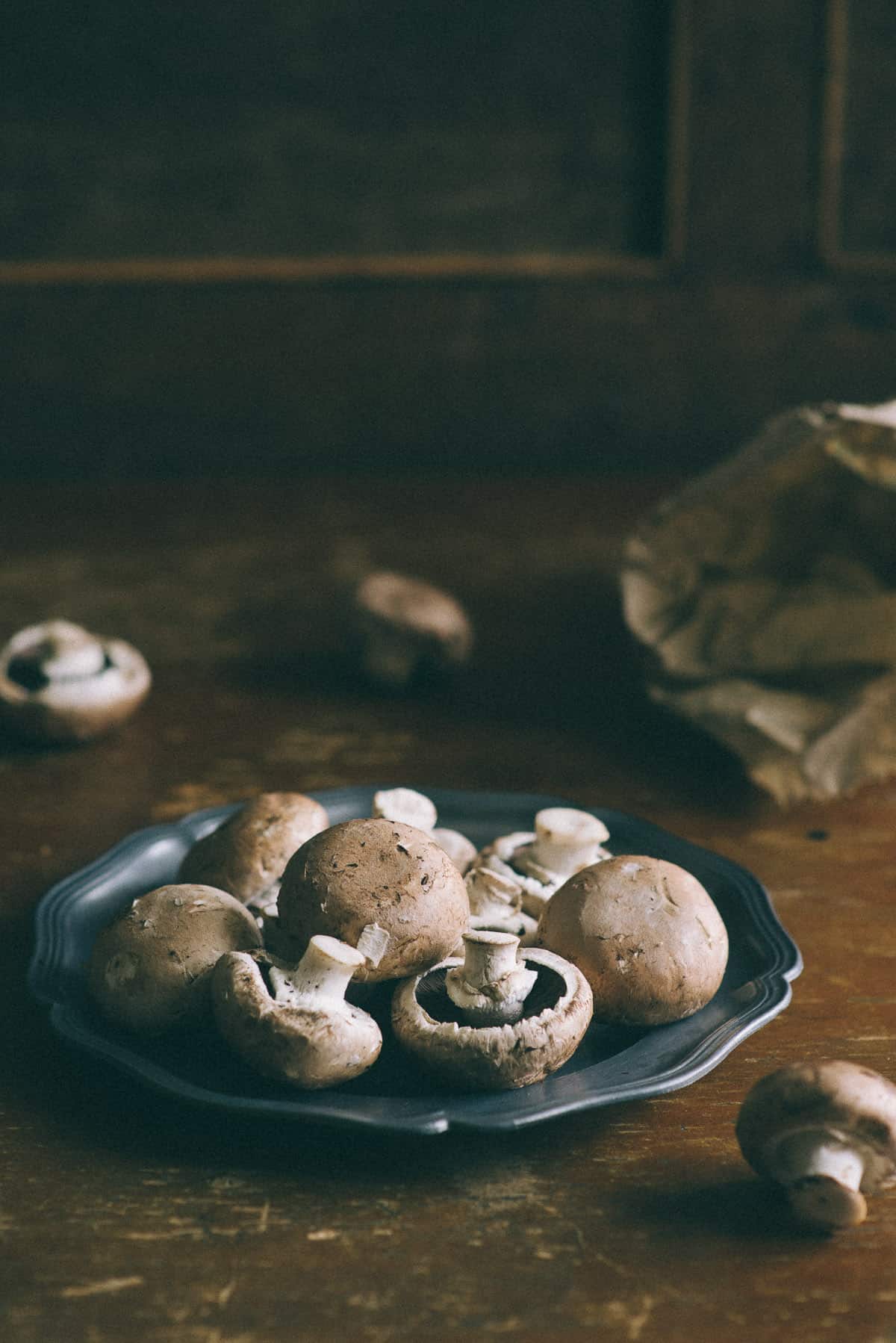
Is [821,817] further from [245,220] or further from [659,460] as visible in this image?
[245,220]

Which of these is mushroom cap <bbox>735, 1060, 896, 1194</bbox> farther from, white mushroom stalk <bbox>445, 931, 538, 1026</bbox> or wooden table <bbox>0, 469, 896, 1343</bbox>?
white mushroom stalk <bbox>445, 931, 538, 1026</bbox>

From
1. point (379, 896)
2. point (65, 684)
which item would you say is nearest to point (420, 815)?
point (379, 896)

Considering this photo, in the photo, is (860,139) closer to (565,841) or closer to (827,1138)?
(565,841)

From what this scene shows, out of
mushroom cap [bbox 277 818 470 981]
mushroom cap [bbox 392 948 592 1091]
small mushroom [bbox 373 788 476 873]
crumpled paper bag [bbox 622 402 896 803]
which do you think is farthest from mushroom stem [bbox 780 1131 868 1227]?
crumpled paper bag [bbox 622 402 896 803]

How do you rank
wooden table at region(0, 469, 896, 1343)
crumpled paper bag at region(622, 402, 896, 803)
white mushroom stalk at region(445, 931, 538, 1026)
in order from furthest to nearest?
1. crumpled paper bag at region(622, 402, 896, 803)
2. white mushroom stalk at region(445, 931, 538, 1026)
3. wooden table at region(0, 469, 896, 1343)

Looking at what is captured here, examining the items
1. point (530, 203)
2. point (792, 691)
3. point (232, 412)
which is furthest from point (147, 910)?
point (530, 203)

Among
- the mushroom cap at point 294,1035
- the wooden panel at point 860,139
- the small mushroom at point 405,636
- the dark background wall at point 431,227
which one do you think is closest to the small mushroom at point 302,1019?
the mushroom cap at point 294,1035

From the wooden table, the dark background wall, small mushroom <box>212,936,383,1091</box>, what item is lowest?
the wooden table
